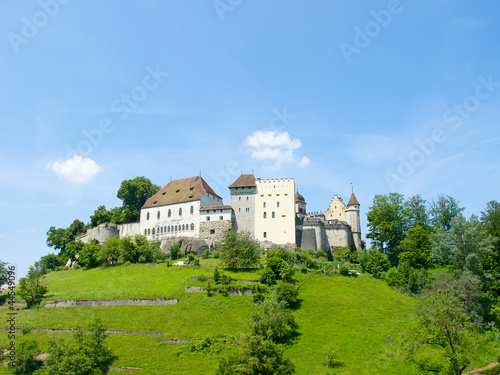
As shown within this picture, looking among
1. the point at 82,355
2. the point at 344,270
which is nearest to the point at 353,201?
the point at 344,270


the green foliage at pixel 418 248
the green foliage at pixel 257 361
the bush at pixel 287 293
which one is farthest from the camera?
the green foliage at pixel 418 248

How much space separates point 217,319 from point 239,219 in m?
31.2

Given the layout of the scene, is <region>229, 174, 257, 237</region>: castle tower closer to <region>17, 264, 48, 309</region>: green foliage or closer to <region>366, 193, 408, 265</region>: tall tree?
<region>366, 193, 408, 265</region>: tall tree

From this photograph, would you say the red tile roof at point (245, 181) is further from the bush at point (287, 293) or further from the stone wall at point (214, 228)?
the bush at point (287, 293)

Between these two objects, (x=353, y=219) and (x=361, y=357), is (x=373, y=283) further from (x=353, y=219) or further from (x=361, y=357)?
(x=353, y=219)

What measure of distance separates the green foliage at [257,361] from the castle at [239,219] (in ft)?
119

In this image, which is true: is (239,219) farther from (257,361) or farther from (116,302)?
(257,361)

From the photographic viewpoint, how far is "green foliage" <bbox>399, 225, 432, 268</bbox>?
187ft

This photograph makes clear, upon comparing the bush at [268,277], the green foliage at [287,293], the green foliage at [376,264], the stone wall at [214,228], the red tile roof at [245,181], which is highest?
the red tile roof at [245,181]

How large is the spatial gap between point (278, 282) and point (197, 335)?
13.0 metres

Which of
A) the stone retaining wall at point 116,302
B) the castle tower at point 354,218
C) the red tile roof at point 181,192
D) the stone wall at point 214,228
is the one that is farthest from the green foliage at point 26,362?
the castle tower at point 354,218

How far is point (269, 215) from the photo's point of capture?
237ft

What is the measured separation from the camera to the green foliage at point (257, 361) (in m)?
31.2

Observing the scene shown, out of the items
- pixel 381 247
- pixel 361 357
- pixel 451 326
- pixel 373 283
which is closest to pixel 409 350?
pixel 451 326
